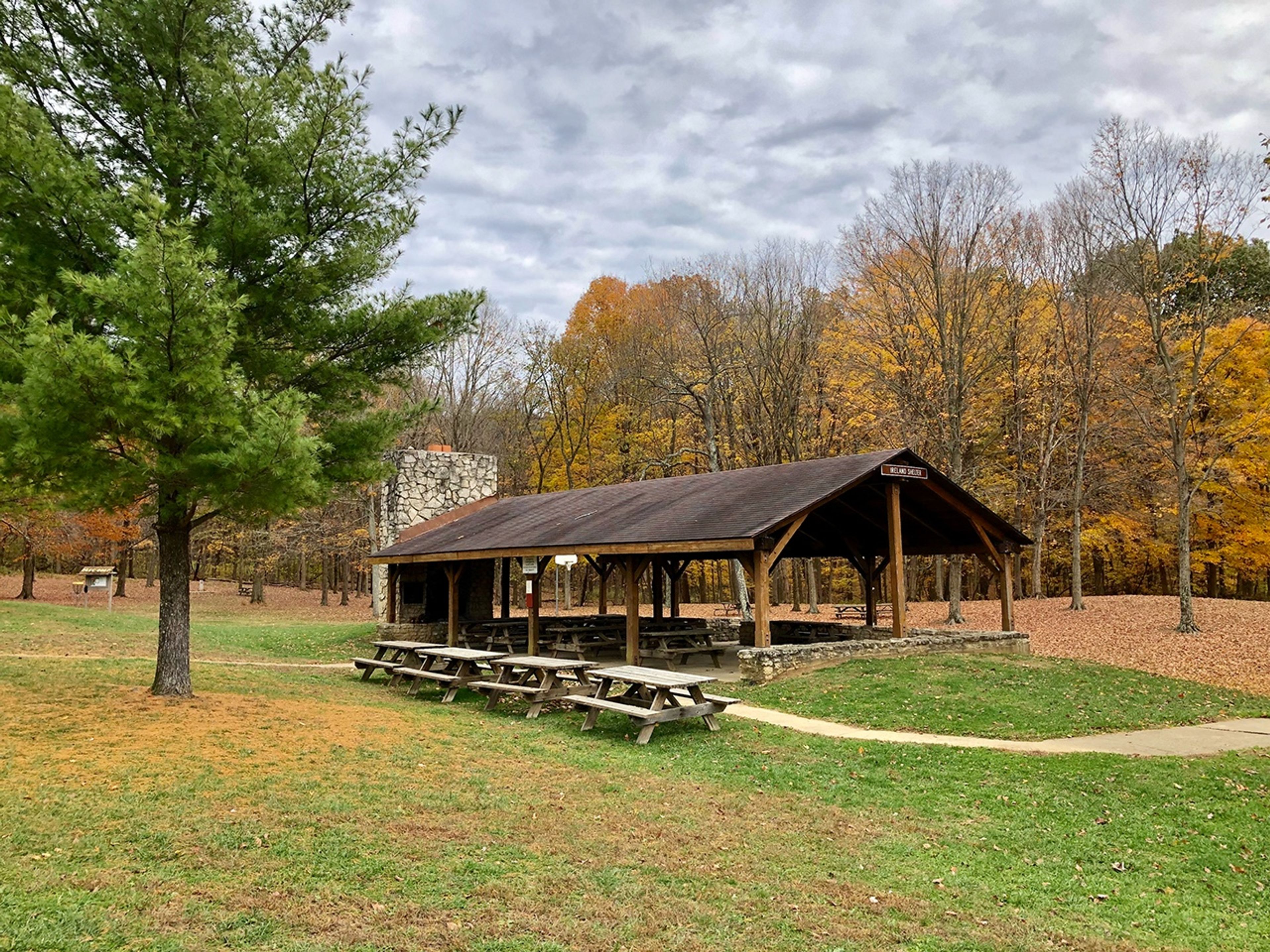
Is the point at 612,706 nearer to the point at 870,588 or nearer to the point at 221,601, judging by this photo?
the point at 870,588

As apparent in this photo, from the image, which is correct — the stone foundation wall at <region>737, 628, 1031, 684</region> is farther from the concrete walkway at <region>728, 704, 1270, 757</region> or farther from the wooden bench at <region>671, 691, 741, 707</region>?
the wooden bench at <region>671, 691, 741, 707</region>

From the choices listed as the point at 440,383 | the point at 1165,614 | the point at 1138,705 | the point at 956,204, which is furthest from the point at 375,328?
the point at 440,383

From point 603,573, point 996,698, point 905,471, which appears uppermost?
point 905,471

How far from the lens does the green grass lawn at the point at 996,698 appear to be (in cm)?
970

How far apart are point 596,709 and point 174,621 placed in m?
4.87

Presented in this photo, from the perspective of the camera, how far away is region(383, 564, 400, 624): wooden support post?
18.8 m

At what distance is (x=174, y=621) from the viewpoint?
9102 millimetres

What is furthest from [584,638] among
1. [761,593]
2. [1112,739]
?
[1112,739]

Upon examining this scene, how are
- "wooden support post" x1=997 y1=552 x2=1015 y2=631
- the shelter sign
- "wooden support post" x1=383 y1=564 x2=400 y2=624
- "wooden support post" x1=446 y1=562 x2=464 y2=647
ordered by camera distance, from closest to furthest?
the shelter sign → "wooden support post" x1=997 y1=552 x2=1015 y2=631 → "wooden support post" x1=446 y1=562 x2=464 y2=647 → "wooden support post" x1=383 y1=564 x2=400 y2=624

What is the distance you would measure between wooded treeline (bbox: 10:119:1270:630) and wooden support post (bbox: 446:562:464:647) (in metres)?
4.00

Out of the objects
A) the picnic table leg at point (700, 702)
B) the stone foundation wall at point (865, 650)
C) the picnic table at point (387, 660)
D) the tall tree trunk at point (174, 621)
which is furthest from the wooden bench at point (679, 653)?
the tall tree trunk at point (174, 621)

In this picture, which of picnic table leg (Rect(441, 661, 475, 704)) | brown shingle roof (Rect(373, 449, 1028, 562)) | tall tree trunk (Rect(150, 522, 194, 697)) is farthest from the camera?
brown shingle roof (Rect(373, 449, 1028, 562))

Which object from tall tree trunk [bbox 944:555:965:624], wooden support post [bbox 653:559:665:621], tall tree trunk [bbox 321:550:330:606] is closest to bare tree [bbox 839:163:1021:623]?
tall tree trunk [bbox 944:555:965:624]

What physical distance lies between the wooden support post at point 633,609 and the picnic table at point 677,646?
3.49 ft
